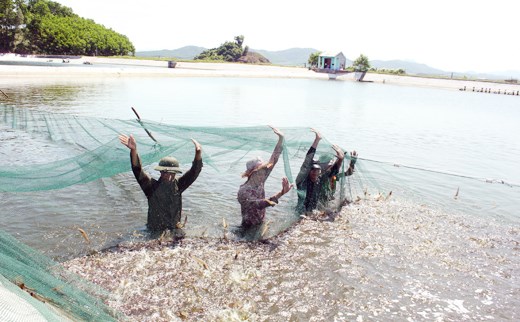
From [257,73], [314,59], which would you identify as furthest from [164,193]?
[314,59]

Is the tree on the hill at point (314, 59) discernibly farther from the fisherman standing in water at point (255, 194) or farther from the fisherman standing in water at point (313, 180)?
the fisherman standing in water at point (255, 194)

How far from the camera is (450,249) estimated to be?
274 inches

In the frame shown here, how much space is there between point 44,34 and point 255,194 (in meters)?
70.3

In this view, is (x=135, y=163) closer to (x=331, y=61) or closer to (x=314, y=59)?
(x=331, y=61)

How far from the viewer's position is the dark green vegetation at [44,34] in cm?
6184

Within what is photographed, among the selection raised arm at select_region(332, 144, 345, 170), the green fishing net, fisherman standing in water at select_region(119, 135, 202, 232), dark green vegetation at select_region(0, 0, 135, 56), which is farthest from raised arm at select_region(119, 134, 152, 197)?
dark green vegetation at select_region(0, 0, 135, 56)

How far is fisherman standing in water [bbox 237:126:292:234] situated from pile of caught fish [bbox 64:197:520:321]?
16.9 inches

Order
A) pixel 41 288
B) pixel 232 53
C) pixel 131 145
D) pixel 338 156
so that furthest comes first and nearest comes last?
pixel 232 53 < pixel 338 156 < pixel 131 145 < pixel 41 288

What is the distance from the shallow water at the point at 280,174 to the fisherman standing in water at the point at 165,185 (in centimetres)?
86

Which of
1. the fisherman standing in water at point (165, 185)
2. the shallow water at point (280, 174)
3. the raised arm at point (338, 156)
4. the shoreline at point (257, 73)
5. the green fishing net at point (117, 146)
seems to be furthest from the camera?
the shoreline at point (257, 73)

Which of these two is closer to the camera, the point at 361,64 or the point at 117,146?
the point at 117,146

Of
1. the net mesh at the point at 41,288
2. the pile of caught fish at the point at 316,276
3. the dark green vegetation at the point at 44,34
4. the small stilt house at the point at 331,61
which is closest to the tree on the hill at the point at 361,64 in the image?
the small stilt house at the point at 331,61

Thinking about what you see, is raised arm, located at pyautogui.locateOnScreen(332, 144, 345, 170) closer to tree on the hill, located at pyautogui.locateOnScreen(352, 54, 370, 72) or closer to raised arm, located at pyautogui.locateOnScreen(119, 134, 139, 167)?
raised arm, located at pyautogui.locateOnScreen(119, 134, 139, 167)

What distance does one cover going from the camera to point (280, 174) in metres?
11.6
